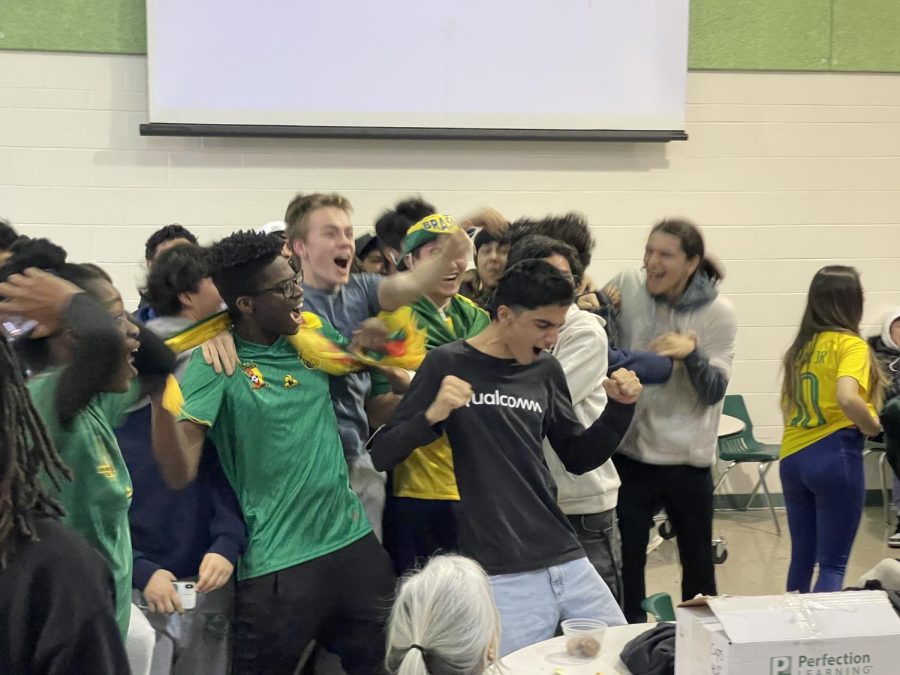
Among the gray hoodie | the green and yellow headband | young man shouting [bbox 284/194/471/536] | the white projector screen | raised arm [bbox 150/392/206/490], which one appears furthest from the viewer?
the white projector screen

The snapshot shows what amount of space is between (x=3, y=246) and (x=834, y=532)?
3.05 metres

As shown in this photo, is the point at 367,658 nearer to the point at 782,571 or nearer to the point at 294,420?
the point at 294,420

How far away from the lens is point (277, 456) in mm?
2512

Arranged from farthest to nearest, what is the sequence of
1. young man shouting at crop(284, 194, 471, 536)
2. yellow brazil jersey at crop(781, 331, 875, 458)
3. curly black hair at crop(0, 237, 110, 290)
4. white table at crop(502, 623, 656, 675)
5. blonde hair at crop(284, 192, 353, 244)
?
1. yellow brazil jersey at crop(781, 331, 875, 458)
2. blonde hair at crop(284, 192, 353, 244)
3. young man shouting at crop(284, 194, 471, 536)
4. white table at crop(502, 623, 656, 675)
5. curly black hair at crop(0, 237, 110, 290)

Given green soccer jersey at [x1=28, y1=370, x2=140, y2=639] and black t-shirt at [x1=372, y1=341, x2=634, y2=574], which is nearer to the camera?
green soccer jersey at [x1=28, y1=370, x2=140, y2=639]

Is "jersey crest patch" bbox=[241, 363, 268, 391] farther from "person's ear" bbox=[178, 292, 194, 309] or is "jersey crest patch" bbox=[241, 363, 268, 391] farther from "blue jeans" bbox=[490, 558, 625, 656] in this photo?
"blue jeans" bbox=[490, 558, 625, 656]

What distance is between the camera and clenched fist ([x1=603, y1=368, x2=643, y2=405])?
2.58m

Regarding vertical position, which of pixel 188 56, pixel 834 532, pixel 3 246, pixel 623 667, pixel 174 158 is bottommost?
pixel 834 532

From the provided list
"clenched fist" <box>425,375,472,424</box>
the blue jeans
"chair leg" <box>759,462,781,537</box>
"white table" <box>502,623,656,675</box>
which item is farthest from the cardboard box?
"chair leg" <box>759,462,781,537</box>

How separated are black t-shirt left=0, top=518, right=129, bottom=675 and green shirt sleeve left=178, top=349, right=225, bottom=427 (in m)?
1.36

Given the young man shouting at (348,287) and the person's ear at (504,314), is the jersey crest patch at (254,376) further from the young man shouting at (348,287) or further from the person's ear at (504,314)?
the person's ear at (504,314)

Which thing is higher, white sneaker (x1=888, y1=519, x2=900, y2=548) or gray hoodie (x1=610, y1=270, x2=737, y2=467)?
gray hoodie (x1=610, y1=270, x2=737, y2=467)

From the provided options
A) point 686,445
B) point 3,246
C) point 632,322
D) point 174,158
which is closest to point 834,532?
point 686,445

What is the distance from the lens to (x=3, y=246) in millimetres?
2773
